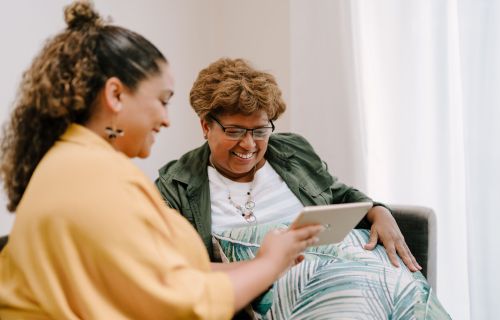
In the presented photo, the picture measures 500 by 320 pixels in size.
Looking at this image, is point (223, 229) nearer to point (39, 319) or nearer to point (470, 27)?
point (39, 319)

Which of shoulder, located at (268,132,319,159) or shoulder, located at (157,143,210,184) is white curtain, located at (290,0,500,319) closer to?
shoulder, located at (268,132,319,159)

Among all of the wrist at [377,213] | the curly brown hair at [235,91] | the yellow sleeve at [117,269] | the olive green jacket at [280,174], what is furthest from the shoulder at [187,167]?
the yellow sleeve at [117,269]

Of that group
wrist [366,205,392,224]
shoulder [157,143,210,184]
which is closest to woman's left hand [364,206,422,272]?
wrist [366,205,392,224]

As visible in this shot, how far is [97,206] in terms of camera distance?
774 millimetres

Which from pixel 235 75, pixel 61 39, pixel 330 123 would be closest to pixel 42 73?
pixel 61 39

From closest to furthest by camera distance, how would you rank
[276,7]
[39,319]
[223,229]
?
[39,319]
[223,229]
[276,7]

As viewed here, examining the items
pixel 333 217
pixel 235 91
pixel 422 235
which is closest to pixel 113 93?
pixel 333 217

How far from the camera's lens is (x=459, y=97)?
6.41 feet

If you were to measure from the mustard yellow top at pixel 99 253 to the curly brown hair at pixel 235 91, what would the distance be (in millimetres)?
682

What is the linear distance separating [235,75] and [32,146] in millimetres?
730

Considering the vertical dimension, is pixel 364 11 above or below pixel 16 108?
above

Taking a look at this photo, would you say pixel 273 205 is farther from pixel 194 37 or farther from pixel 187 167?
pixel 194 37

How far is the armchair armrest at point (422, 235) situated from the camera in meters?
1.63

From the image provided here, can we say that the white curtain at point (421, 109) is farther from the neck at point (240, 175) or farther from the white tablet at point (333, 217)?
the white tablet at point (333, 217)
